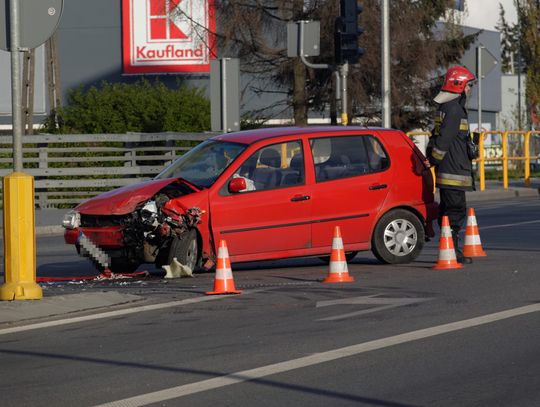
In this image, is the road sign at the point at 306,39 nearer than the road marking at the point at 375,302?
No

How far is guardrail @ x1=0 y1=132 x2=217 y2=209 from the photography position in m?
27.3

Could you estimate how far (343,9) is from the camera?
2459 centimetres

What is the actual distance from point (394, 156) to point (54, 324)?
17.1ft

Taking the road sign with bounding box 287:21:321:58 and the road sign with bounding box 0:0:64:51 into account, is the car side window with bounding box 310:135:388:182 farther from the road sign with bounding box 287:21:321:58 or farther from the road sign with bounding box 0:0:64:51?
the road sign with bounding box 287:21:321:58

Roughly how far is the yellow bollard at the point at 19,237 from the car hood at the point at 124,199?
2.20 metres

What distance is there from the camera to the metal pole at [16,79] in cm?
1146

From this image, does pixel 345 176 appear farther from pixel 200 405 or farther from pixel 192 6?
pixel 192 6

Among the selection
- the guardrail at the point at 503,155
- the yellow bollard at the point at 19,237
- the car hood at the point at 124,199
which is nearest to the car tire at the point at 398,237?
the car hood at the point at 124,199

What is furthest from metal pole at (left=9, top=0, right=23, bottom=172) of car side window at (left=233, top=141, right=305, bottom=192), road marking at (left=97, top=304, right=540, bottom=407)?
road marking at (left=97, top=304, right=540, bottom=407)

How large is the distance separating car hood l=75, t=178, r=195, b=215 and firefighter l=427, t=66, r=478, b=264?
270cm

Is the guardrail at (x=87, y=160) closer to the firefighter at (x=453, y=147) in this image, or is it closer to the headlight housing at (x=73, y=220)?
the headlight housing at (x=73, y=220)

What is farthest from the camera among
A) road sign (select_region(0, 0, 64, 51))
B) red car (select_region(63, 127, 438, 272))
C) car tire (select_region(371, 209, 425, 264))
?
car tire (select_region(371, 209, 425, 264))

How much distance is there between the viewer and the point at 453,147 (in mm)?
14125

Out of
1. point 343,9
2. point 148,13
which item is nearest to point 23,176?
point 343,9
